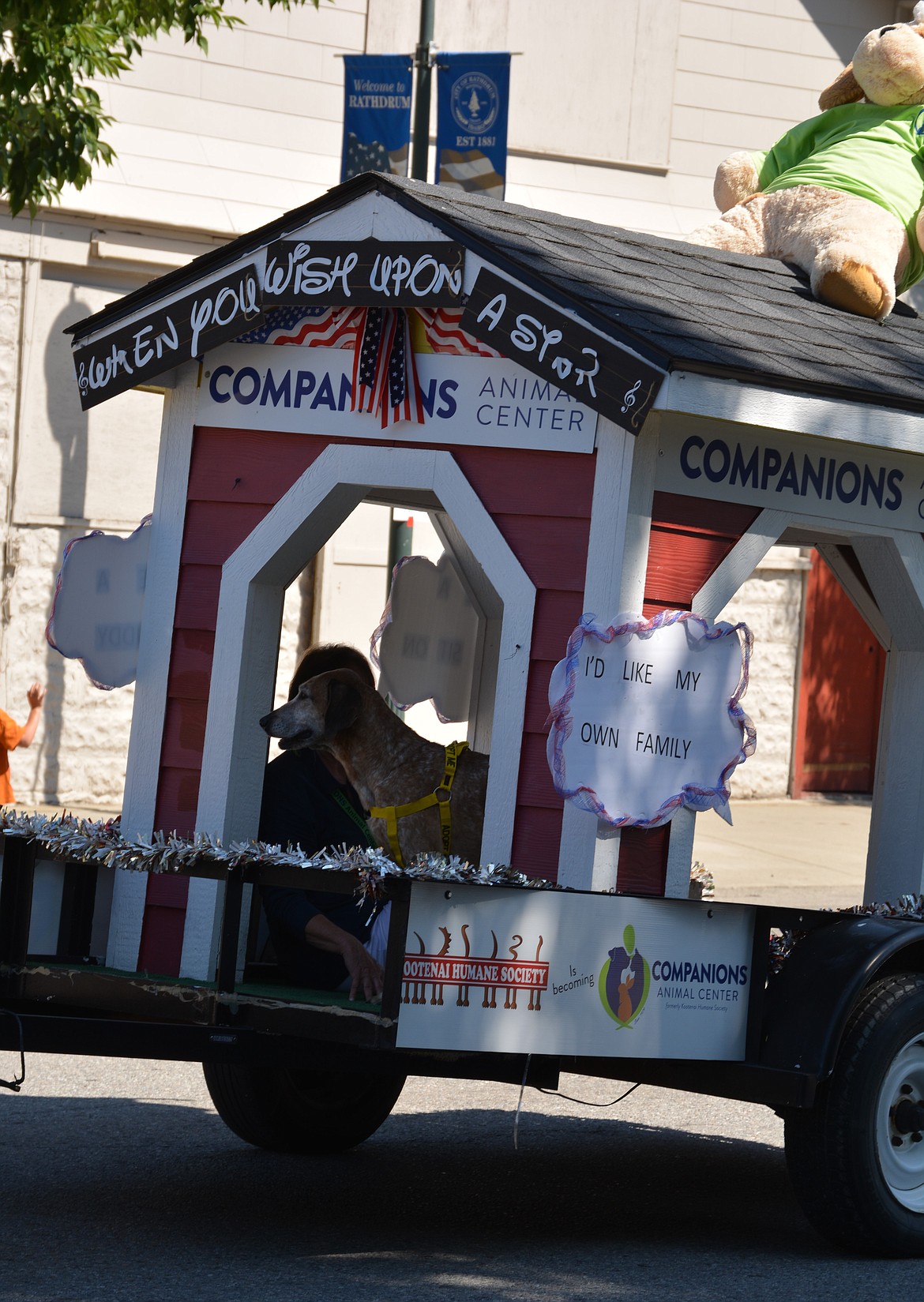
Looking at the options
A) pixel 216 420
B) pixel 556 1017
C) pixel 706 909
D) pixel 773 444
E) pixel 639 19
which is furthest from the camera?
pixel 639 19

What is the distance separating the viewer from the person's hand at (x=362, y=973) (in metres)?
4.61

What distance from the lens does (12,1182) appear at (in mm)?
5504

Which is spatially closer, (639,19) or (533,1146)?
(533,1146)

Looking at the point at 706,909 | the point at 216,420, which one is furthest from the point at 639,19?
the point at 706,909

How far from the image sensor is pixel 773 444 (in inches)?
201

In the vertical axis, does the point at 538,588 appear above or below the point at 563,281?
below

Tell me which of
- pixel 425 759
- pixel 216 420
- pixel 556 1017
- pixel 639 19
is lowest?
pixel 556 1017

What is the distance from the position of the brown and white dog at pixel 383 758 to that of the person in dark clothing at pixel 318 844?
7cm

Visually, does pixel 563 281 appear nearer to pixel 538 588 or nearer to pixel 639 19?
pixel 538 588

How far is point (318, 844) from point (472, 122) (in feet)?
26.6

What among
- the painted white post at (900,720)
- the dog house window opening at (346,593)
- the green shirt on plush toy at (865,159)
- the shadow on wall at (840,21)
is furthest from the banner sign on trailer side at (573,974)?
the shadow on wall at (840,21)

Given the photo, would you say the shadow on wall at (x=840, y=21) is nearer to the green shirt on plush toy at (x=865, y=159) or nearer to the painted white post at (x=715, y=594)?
the green shirt on plush toy at (x=865, y=159)

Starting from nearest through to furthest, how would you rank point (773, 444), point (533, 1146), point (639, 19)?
1. point (773, 444)
2. point (533, 1146)
3. point (639, 19)

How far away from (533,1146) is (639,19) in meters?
12.8
